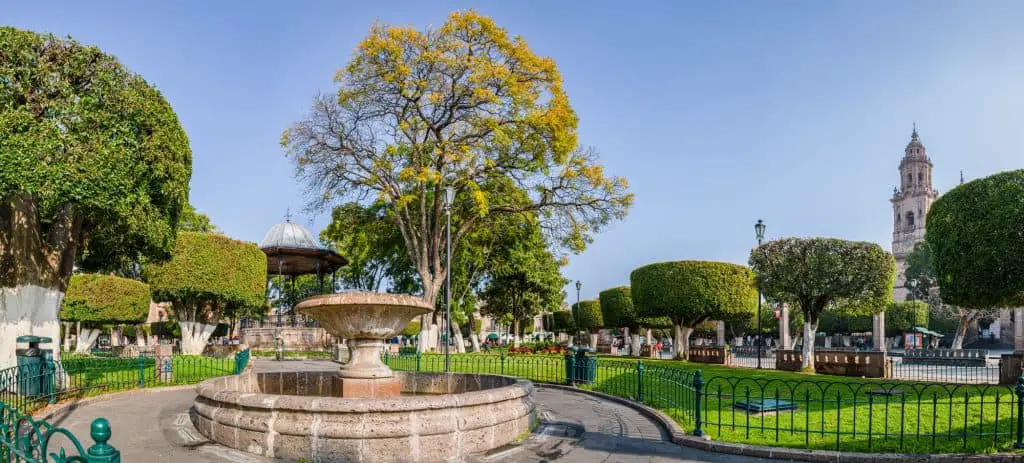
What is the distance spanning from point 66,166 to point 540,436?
960 centimetres

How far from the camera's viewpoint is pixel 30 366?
12.3 m

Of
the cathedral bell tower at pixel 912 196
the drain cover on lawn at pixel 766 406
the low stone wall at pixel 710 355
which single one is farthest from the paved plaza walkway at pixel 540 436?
the cathedral bell tower at pixel 912 196

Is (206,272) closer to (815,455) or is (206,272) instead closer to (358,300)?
(358,300)

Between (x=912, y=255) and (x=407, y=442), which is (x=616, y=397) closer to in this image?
(x=407, y=442)

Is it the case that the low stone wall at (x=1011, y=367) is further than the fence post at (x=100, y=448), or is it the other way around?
the low stone wall at (x=1011, y=367)

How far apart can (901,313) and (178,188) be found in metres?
64.0

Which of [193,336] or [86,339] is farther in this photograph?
[86,339]

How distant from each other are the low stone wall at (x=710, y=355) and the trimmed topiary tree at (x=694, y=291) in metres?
1.32

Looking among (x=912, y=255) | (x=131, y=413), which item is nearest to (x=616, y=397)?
(x=131, y=413)

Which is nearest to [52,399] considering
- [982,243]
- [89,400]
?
[89,400]

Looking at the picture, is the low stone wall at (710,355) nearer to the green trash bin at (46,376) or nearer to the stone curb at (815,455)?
the stone curb at (815,455)

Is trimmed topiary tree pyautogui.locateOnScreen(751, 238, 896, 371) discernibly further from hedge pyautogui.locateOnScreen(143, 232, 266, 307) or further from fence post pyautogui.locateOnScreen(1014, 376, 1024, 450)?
hedge pyautogui.locateOnScreen(143, 232, 266, 307)

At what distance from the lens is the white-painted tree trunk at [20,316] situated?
45.3 ft

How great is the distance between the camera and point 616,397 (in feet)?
46.9
